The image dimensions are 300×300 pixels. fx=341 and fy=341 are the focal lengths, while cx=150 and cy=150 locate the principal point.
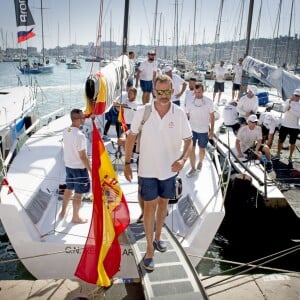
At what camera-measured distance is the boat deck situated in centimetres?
326

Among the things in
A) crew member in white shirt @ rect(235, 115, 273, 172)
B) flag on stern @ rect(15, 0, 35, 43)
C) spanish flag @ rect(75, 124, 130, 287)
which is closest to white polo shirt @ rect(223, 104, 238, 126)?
crew member in white shirt @ rect(235, 115, 273, 172)

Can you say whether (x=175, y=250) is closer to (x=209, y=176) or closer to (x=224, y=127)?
(x=209, y=176)

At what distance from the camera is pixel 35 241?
14.1 ft

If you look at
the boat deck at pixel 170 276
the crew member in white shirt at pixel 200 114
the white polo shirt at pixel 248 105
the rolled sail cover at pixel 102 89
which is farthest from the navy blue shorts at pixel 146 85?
the boat deck at pixel 170 276

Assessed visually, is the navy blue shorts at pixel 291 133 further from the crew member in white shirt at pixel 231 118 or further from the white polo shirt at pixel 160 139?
the white polo shirt at pixel 160 139

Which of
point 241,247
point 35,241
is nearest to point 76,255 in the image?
point 35,241

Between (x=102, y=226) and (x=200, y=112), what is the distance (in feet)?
10.5

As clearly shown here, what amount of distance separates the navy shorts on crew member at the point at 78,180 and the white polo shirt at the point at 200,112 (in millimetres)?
2279

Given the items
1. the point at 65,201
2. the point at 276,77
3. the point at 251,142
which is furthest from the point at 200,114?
the point at 276,77

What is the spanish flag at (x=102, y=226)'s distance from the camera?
11.1 feet

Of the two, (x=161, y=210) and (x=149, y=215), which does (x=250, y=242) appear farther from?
(x=149, y=215)

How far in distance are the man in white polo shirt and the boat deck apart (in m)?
0.14

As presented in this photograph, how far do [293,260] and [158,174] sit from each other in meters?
4.42

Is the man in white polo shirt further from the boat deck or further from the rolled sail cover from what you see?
the rolled sail cover
